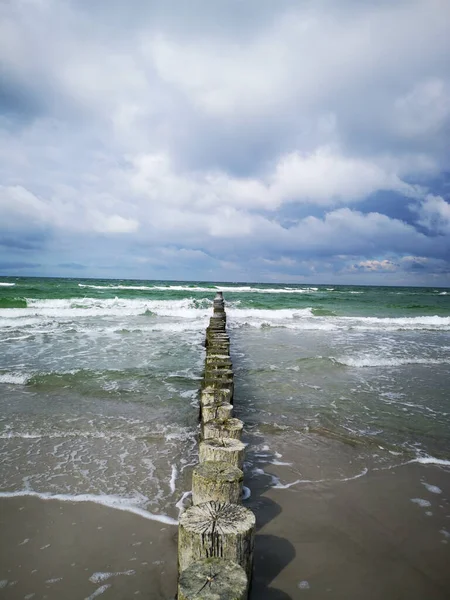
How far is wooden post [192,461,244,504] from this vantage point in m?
2.68

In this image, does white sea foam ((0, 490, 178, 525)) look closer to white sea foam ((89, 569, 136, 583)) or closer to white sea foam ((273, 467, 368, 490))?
white sea foam ((89, 569, 136, 583))

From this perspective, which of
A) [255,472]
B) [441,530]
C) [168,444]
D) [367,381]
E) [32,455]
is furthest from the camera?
[367,381]

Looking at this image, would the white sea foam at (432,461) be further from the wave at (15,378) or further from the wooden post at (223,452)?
the wave at (15,378)

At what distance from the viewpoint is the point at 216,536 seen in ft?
6.63

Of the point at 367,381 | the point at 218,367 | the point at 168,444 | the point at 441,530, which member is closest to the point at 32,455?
the point at 168,444

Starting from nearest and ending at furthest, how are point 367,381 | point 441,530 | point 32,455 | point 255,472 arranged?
point 441,530 < point 255,472 < point 32,455 < point 367,381

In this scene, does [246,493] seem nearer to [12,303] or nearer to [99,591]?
[99,591]

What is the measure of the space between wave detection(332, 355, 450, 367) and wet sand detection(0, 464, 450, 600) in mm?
6183

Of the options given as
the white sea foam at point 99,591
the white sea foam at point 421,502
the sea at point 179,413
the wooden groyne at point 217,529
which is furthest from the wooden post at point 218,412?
the white sea foam at point 421,502

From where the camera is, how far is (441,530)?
309 cm

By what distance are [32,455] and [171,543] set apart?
2348 millimetres

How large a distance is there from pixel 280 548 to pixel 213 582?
4.54ft

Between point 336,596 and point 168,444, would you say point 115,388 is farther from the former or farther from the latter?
point 336,596


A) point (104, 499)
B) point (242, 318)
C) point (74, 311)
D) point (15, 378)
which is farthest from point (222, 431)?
point (74, 311)
